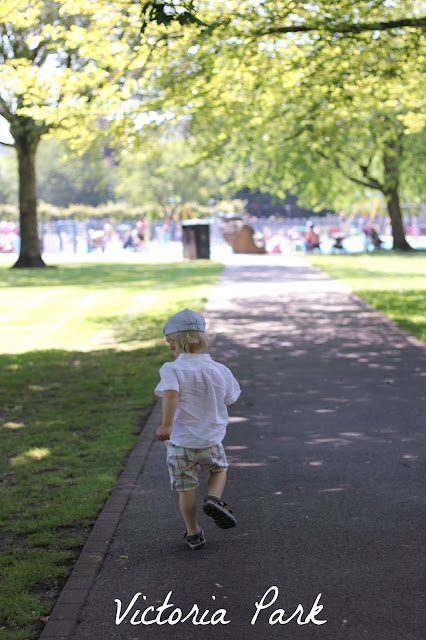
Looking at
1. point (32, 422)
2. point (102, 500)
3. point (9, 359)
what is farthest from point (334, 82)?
point (102, 500)

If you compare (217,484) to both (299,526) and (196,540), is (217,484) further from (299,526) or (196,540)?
(299,526)

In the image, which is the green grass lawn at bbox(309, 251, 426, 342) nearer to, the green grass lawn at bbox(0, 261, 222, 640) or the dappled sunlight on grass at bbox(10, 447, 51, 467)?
the green grass lawn at bbox(0, 261, 222, 640)

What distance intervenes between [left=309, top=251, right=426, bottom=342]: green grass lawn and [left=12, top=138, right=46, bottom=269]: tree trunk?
10.4 meters

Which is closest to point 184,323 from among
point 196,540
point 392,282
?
point 196,540

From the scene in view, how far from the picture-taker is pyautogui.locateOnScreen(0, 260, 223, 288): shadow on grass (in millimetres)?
26000

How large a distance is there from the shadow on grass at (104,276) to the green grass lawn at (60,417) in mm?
4802

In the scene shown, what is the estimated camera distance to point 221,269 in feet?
103

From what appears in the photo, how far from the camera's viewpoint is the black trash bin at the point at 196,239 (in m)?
38.7

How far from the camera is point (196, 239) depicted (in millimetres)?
39531

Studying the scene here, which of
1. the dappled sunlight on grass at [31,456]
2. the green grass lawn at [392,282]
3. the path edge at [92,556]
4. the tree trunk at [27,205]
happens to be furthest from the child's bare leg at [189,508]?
the tree trunk at [27,205]

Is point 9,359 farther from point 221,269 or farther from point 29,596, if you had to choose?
point 221,269

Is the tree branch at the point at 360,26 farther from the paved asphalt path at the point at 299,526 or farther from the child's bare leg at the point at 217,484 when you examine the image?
the child's bare leg at the point at 217,484

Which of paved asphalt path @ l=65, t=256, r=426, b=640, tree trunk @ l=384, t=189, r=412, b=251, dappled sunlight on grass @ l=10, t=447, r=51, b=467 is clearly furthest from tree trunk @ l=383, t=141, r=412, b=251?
dappled sunlight on grass @ l=10, t=447, r=51, b=467

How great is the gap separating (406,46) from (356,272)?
13917mm
